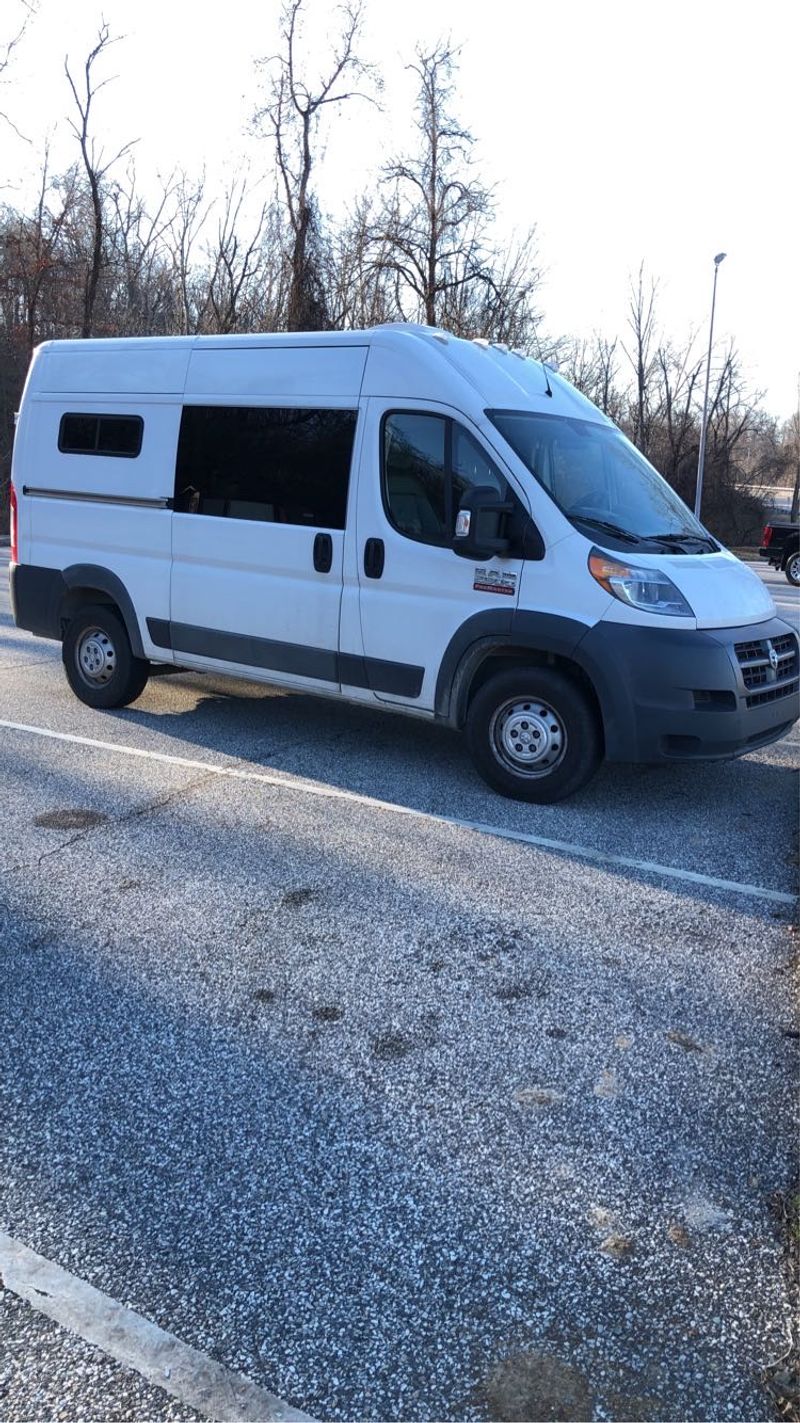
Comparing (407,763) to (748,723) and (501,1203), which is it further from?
(501,1203)

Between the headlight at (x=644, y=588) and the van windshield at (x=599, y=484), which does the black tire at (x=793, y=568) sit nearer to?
the van windshield at (x=599, y=484)

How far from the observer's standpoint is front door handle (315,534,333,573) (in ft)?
20.5

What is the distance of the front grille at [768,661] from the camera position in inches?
218

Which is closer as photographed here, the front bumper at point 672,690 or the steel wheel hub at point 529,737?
the front bumper at point 672,690

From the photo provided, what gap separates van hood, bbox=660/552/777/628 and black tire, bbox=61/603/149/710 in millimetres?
3868

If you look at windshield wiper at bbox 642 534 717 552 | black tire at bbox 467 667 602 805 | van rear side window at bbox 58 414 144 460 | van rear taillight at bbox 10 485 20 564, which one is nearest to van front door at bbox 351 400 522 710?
black tire at bbox 467 667 602 805

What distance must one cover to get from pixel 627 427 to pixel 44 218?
27.7 metres

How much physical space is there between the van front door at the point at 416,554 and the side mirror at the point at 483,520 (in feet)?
0.33

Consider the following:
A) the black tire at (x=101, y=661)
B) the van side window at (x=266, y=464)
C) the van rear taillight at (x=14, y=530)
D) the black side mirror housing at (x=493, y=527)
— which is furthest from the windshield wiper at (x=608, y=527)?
the van rear taillight at (x=14, y=530)

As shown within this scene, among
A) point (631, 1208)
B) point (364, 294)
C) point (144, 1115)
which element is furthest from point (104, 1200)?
point (364, 294)

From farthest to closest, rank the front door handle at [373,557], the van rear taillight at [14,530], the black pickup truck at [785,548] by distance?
the black pickup truck at [785,548], the van rear taillight at [14,530], the front door handle at [373,557]

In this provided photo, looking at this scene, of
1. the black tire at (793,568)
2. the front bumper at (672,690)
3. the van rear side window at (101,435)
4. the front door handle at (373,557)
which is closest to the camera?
the front bumper at (672,690)

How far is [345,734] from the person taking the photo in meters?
7.28

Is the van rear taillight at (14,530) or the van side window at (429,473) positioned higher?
the van side window at (429,473)
